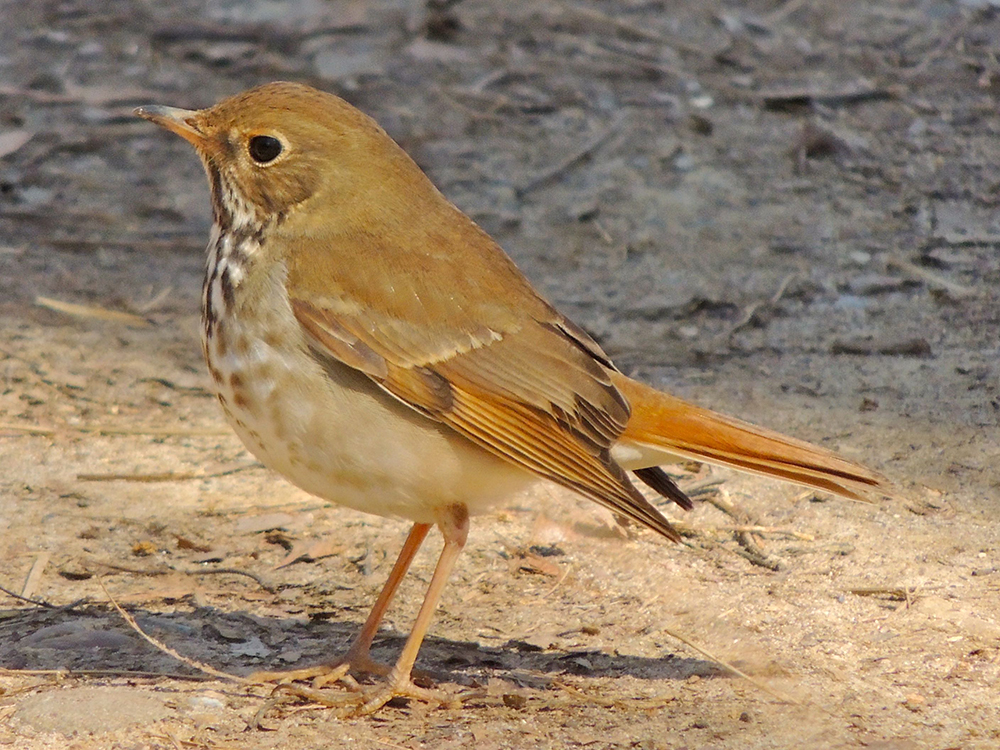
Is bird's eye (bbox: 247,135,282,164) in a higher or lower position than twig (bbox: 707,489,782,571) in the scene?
higher

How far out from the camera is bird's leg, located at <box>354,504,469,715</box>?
12.6 feet

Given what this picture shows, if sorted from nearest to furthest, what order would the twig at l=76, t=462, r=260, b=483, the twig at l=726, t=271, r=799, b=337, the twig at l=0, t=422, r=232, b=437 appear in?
the twig at l=76, t=462, r=260, b=483, the twig at l=0, t=422, r=232, b=437, the twig at l=726, t=271, r=799, b=337

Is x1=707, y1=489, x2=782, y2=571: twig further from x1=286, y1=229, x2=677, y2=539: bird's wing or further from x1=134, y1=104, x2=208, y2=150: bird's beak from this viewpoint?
x1=134, y1=104, x2=208, y2=150: bird's beak

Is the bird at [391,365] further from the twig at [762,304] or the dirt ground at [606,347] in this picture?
the twig at [762,304]

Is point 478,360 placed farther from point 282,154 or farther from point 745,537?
point 745,537

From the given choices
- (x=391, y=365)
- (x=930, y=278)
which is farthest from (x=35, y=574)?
(x=930, y=278)

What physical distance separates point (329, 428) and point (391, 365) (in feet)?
0.85

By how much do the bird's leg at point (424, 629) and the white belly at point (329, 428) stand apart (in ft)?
0.30

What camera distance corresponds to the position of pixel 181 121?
407 cm

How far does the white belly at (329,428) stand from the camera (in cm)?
366

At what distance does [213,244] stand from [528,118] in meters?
4.53

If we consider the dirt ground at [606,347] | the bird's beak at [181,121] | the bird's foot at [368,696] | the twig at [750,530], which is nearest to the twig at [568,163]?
the dirt ground at [606,347]

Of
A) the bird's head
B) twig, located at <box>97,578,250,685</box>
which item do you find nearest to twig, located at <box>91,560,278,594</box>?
twig, located at <box>97,578,250,685</box>

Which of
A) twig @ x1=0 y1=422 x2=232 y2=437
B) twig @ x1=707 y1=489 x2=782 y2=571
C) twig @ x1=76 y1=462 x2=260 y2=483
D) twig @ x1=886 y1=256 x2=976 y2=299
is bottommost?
twig @ x1=76 y1=462 x2=260 y2=483
